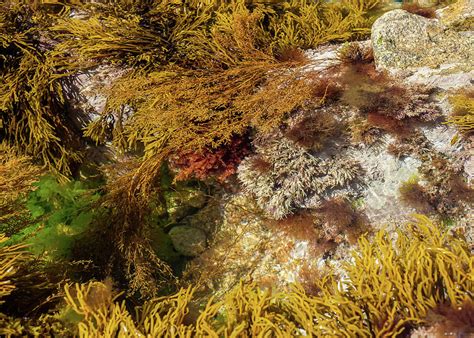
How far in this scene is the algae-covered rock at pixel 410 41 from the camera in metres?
3.57

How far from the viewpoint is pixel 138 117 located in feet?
13.2

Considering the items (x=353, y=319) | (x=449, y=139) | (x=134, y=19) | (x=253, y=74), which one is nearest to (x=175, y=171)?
(x=253, y=74)

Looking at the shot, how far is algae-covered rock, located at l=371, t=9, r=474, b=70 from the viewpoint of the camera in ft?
11.7

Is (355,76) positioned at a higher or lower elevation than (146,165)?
higher

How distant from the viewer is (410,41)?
143 inches

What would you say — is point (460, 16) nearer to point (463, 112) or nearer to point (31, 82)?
point (463, 112)

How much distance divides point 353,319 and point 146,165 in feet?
8.15

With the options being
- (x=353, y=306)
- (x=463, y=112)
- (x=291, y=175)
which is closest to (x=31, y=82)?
(x=291, y=175)

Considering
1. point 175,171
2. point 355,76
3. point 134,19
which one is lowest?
point 175,171

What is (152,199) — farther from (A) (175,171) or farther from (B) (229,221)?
(B) (229,221)

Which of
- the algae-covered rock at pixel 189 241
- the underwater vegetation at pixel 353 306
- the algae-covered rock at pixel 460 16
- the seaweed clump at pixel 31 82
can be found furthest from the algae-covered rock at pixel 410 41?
the seaweed clump at pixel 31 82

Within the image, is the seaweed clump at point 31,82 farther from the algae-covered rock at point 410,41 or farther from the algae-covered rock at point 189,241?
the algae-covered rock at point 410,41

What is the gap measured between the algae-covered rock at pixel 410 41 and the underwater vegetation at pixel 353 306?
5.38 ft

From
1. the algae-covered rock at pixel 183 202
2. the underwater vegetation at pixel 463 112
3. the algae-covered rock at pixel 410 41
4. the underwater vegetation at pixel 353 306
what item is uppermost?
the algae-covered rock at pixel 410 41
